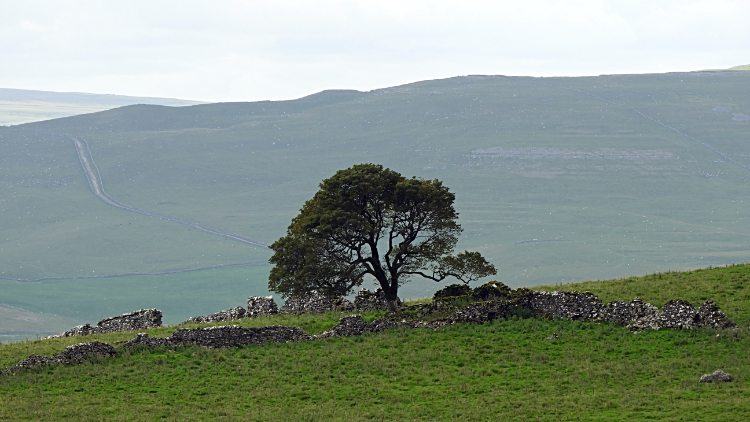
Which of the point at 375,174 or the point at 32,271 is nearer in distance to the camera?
the point at 375,174

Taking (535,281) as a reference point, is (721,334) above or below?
above

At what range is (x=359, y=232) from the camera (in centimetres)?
4262

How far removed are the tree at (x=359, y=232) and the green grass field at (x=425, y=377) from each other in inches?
155

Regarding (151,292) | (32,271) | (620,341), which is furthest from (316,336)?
(32,271)

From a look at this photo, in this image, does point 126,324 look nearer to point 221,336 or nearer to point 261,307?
point 261,307

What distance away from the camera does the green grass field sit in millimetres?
27500

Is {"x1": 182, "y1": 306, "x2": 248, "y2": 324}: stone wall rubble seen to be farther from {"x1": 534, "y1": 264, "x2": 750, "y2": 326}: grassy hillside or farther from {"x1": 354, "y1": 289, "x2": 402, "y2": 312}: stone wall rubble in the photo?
{"x1": 534, "y1": 264, "x2": 750, "y2": 326}: grassy hillside

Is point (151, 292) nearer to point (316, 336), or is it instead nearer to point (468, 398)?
point (316, 336)

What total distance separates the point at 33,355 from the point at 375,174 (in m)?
17.4

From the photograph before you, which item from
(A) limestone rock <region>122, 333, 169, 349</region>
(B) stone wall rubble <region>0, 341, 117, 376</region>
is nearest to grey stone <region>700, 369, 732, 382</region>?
(A) limestone rock <region>122, 333, 169, 349</region>

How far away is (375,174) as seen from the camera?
4350cm

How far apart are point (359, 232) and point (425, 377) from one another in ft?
38.4

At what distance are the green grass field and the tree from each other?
394 centimetres

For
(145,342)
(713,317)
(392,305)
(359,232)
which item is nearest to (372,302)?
(392,305)
